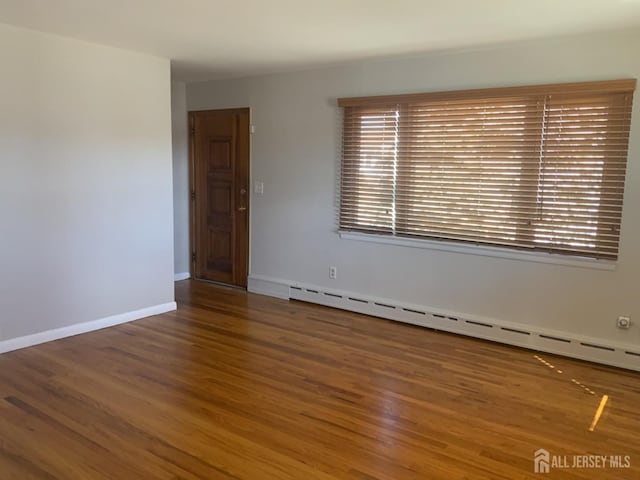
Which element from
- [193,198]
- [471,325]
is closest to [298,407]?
[471,325]

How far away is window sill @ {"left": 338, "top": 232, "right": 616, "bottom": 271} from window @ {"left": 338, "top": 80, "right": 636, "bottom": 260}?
1.8 inches

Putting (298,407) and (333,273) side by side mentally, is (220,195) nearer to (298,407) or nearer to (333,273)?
(333,273)

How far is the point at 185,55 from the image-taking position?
4414mm

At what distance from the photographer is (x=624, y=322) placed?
3.63 metres

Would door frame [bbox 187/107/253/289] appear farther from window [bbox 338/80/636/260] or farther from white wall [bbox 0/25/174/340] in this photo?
window [bbox 338/80/636/260]

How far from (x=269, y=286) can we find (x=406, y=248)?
65.6 inches

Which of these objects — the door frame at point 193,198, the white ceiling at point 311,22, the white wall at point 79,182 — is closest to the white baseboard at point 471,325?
the door frame at point 193,198

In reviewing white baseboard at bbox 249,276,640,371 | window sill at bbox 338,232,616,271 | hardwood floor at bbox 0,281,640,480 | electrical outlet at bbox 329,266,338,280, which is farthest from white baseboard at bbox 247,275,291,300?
hardwood floor at bbox 0,281,640,480

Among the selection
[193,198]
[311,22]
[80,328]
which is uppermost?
[311,22]

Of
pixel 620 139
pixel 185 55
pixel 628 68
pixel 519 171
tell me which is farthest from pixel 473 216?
pixel 185 55

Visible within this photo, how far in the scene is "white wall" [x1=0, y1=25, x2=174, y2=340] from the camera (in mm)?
3668

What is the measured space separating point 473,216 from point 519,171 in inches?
19.6

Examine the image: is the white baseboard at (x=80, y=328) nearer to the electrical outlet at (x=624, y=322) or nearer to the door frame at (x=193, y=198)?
the door frame at (x=193, y=198)

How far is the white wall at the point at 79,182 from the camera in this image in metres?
3.67
